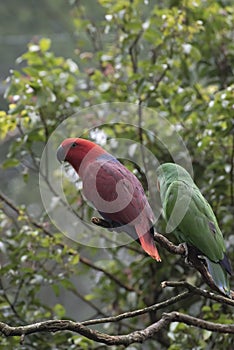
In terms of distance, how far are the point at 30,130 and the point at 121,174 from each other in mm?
916

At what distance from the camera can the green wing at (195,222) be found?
943 millimetres

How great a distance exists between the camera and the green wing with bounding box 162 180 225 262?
943 millimetres

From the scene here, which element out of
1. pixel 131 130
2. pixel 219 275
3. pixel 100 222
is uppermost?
pixel 100 222

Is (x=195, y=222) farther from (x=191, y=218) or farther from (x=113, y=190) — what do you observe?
(x=113, y=190)

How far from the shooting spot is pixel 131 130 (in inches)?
69.9

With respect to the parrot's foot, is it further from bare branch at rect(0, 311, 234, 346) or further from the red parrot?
bare branch at rect(0, 311, 234, 346)

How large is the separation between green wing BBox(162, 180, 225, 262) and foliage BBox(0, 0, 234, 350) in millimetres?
524

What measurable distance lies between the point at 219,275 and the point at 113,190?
0.22 metres

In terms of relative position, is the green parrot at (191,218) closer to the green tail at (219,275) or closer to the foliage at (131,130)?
the green tail at (219,275)

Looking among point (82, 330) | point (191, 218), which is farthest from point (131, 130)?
point (82, 330)

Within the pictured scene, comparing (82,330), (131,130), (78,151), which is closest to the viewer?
(82,330)

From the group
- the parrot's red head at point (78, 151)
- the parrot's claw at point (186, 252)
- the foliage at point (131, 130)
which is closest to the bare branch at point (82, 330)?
the parrot's claw at point (186, 252)

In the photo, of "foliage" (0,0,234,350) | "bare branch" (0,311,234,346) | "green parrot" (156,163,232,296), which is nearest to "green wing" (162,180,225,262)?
"green parrot" (156,163,232,296)

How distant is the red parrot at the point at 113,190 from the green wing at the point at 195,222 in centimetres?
8
